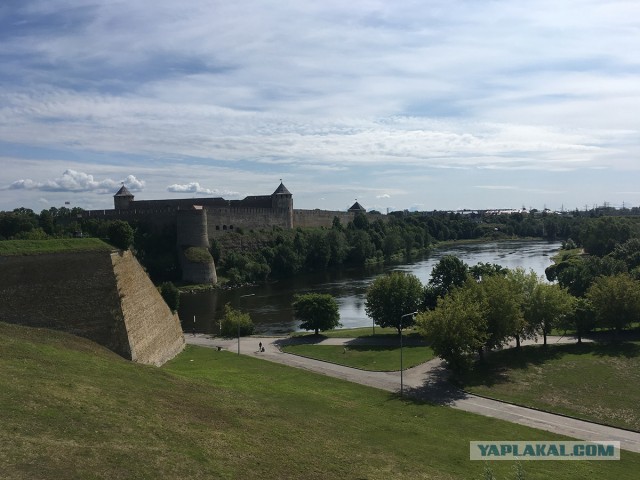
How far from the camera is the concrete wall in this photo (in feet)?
79.3

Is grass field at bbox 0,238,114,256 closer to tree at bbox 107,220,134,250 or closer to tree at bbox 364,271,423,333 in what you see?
tree at bbox 107,220,134,250

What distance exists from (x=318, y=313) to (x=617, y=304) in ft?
66.0

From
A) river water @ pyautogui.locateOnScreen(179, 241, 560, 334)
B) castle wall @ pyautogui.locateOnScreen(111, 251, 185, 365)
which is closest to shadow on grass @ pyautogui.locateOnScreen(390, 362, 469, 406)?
castle wall @ pyautogui.locateOnScreen(111, 251, 185, 365)

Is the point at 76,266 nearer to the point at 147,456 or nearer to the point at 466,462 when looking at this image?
the point at 147,456

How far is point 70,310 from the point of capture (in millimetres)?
24641

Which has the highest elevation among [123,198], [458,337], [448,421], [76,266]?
[123,198]

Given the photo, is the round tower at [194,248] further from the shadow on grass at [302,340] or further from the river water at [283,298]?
the shadow on grass at [302,340]

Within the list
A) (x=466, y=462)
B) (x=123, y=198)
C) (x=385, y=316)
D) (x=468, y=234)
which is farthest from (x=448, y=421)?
(x=468, y=234)

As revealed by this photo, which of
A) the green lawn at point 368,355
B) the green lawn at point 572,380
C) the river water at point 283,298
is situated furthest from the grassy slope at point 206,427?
the river water at point 283,298

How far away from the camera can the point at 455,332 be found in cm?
2742

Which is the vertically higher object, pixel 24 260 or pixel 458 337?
pixel 24 260

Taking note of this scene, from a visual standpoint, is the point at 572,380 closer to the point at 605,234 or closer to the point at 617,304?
the point at 617,304

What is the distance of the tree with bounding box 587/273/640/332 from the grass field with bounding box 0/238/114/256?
30.6m

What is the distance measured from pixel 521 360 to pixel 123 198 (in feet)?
258
